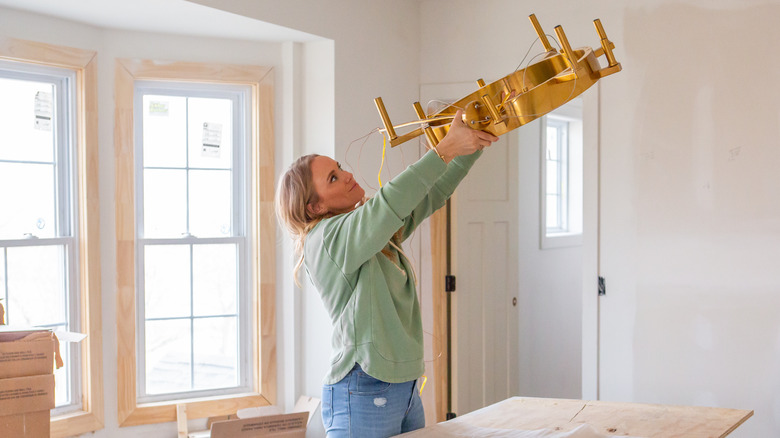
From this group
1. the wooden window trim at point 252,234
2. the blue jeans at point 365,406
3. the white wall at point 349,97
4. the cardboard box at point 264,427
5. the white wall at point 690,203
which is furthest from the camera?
the white wall at point 349,97

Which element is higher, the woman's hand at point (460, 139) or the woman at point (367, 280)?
the woman's hand at point (460, 139)

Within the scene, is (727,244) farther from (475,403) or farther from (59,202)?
(59,202)

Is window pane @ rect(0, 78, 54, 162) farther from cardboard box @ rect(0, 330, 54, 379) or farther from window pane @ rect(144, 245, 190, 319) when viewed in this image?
cardboard box @ rect(0, 330, 54, 379)

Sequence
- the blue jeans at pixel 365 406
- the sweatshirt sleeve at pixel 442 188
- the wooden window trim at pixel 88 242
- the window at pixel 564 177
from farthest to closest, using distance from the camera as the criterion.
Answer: the window at pixel 564 177
the wooden window trim at pixel 88 242
the sweatshirt sleeve at pixel 442 188
the blue jeans at pixel 365 406

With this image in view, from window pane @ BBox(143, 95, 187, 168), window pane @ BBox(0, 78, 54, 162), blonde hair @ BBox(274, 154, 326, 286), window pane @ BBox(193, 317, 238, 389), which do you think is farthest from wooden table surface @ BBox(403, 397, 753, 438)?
window pane @ BBox(0, 78, 54, 162)

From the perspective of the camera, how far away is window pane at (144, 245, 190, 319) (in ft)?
10.9

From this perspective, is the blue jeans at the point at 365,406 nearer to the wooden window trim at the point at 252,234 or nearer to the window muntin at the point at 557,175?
the wooden window trim at the point at 252,234

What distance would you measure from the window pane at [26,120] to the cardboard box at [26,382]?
0.98 meters

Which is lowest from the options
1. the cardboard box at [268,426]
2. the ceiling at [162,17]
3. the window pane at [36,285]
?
the cardboard box at [268,426]

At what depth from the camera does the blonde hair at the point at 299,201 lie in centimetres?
176

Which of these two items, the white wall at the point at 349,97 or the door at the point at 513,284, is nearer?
the white wall at the point at 349,97

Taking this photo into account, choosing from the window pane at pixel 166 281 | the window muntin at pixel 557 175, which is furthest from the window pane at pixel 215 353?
the window muntin at pixel 557 175

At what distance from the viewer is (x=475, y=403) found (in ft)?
12.8

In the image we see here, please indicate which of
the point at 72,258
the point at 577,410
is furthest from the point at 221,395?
the point at 577,410
